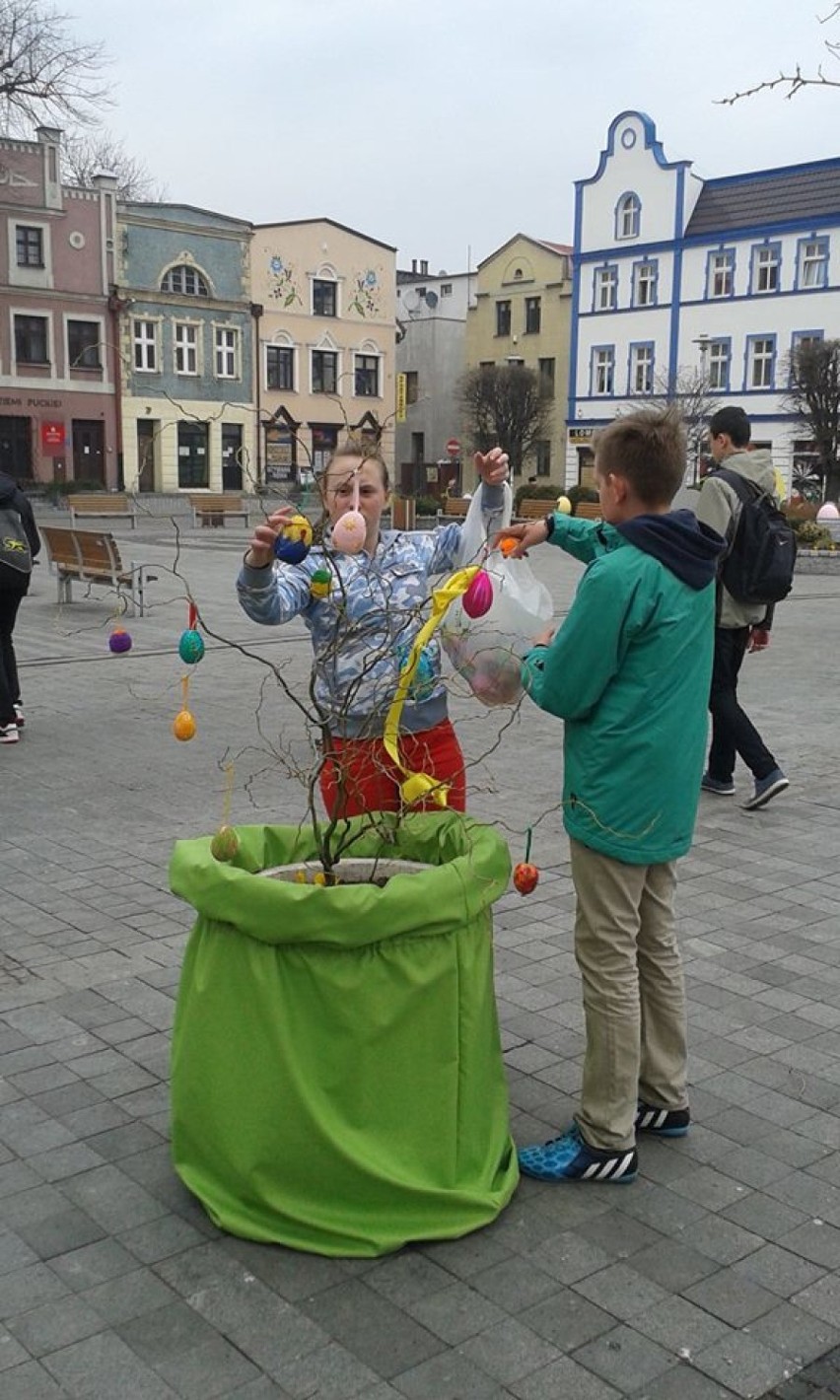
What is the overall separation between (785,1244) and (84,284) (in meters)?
44.8

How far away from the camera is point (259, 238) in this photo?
156ft

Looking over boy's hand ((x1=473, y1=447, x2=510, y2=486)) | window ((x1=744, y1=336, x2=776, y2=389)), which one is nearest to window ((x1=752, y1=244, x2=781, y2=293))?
window ((x1=744, y1=336, x2=776, y2=389))

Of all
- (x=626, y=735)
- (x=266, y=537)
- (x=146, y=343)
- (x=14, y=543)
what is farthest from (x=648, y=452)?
(x=146, y=343)

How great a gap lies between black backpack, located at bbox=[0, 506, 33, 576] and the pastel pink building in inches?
1381

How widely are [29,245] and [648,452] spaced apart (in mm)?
43814

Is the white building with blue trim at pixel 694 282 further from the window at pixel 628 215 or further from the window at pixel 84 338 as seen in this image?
the window at pixel 84 338

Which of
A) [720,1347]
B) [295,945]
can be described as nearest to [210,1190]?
[295,945]

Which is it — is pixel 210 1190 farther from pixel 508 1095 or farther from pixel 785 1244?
pixel 785 1244

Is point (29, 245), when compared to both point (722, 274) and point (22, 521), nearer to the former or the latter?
point (722, 274)

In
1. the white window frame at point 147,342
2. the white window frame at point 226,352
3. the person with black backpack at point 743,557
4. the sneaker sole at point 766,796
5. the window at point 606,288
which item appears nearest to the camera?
the person with black backpack at point 743,557

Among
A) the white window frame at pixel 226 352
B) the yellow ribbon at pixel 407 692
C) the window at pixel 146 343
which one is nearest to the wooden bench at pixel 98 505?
the yellow ribbon at pixel 407 692

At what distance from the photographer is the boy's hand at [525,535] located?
3283mm

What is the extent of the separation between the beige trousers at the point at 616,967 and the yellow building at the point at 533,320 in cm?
5165

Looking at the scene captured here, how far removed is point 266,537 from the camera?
3.08 meters
